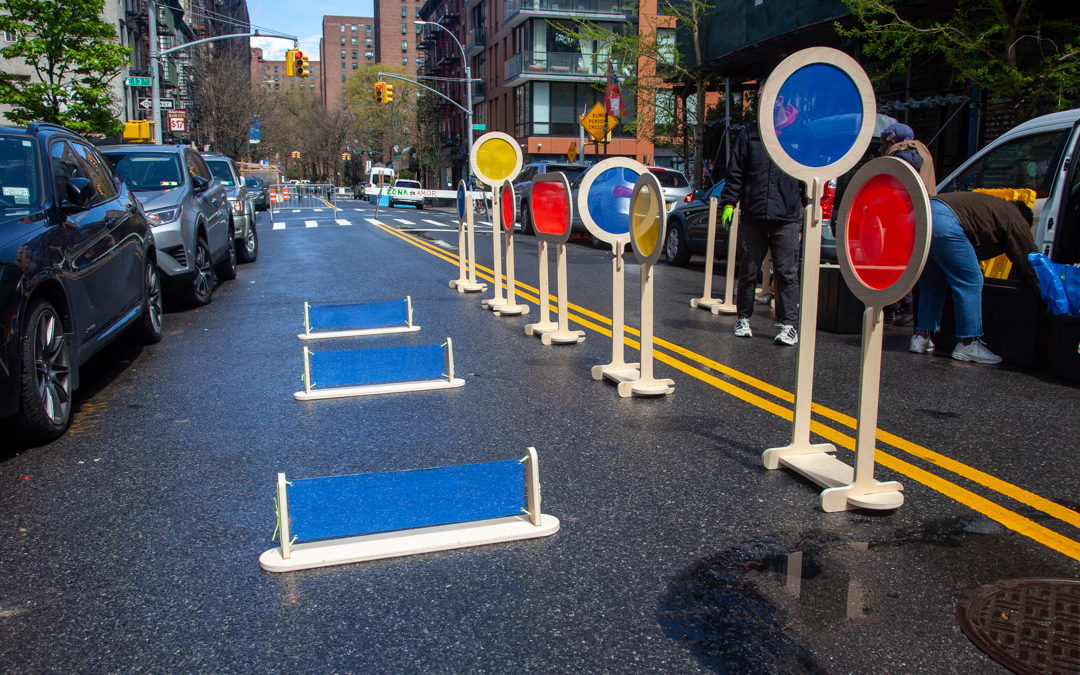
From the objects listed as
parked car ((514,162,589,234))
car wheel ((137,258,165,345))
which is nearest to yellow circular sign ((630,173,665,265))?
car wheel ((137,258,165,345))

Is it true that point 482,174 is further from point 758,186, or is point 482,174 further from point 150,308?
point 150,308

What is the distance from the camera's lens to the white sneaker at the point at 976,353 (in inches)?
286

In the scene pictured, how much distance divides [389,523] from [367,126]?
113m

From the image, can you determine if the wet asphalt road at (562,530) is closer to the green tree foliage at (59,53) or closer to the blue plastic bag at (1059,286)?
the blue plastic bag at (1059,286)

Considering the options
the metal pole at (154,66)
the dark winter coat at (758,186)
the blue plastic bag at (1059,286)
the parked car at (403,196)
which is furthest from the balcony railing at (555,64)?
the blue plastic bag at (1059,286)

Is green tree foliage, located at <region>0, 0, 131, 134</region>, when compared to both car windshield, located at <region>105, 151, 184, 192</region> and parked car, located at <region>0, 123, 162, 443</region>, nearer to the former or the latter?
car windshield, located at <region>105, 151, 184, 192</region>

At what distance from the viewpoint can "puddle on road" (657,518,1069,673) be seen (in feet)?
9.34

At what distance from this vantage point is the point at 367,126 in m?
111

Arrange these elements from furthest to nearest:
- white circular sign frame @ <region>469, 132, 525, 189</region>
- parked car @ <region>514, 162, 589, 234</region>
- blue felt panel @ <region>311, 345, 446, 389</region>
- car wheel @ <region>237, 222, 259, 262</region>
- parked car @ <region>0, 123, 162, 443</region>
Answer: parked car @ <region>514, 162, 589, 234</region>, car wheel @ <region>237, 222, 259, 262</region>, white circular sign frame @ <region>469, 132, 525, 189</region>, blue felt panel @ <region>311, 345, 446, 389</region>, parked car @ <region>0, 123, 162, 443</region>

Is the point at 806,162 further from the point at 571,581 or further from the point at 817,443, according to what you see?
the point at 571,581

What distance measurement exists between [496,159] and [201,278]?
3.89 metres

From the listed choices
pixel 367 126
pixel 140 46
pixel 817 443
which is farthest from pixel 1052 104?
pixel 367 126

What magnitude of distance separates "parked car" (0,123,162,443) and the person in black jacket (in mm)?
5234

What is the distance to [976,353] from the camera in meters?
7.32
